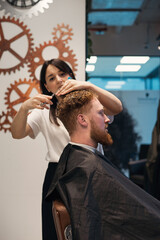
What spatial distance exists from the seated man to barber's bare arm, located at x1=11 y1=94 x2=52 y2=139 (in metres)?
0.28

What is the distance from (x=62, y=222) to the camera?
55.0 inches

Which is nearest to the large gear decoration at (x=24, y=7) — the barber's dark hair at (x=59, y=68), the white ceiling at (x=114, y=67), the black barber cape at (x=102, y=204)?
the white ceiling at (x=114, y=67)

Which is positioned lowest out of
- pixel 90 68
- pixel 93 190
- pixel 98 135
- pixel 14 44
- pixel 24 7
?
pixel 93 190

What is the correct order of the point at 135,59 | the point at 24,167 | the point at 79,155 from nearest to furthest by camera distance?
1. the point at 79,155
2. the point at 24,167
3. the point at 135,59

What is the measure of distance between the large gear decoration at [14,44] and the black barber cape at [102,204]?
6.24 ft

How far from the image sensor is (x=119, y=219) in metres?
1.48

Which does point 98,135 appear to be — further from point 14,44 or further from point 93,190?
point 14,44

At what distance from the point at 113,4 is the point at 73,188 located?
108 inches

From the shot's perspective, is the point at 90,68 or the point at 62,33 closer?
the point at 62,33

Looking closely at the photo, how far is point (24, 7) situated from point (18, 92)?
92 centimetres

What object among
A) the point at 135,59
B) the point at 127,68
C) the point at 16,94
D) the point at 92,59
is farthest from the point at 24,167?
the point at 135,59

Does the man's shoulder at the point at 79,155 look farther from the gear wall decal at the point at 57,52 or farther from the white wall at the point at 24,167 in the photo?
the gear wall decal at the point at 57,52

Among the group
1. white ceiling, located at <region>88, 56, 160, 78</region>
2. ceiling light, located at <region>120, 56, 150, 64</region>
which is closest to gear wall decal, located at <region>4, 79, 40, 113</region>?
white ceiling, located at <region>88, 56, 160, 78</region>

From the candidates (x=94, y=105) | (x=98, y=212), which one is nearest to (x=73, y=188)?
(x=98, y=212)
